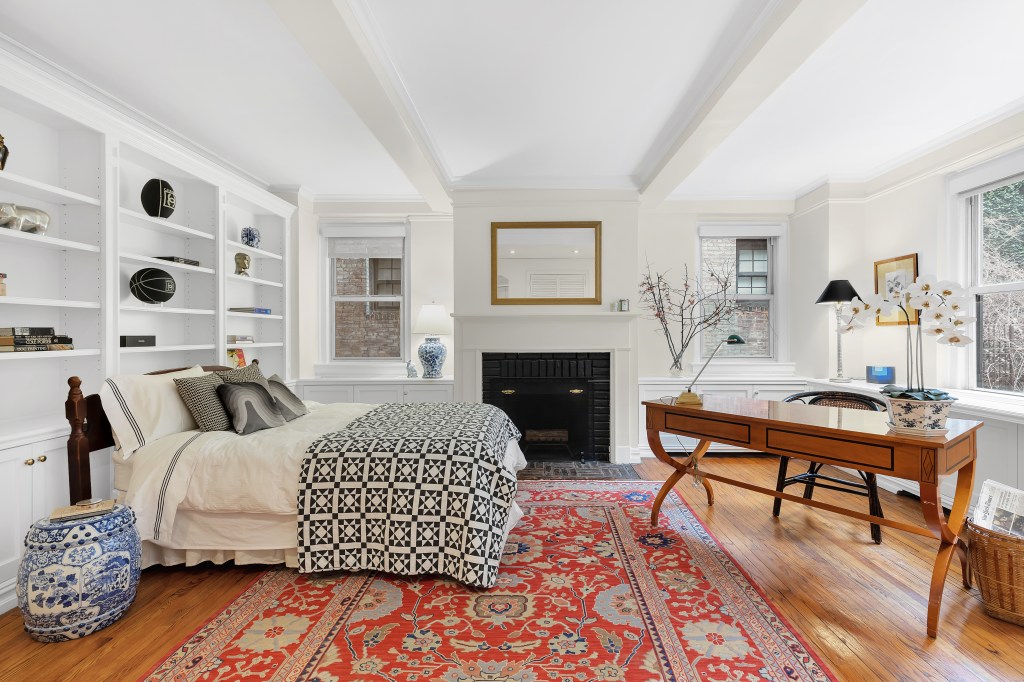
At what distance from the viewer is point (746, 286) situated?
204 inches

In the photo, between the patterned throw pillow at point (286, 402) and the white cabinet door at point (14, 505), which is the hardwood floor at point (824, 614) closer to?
the white cabinet door at point (14, 505)

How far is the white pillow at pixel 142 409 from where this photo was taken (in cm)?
246

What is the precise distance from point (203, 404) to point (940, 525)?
356 centimetres

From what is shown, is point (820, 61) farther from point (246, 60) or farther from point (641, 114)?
point (246, 60)

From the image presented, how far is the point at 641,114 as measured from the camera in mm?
3170

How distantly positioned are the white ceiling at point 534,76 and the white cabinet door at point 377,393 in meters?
1.97

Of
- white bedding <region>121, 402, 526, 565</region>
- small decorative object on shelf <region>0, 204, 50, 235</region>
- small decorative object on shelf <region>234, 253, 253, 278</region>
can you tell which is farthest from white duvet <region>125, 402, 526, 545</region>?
small decorative object on shelf <region>234, 253, 253, 278</region>

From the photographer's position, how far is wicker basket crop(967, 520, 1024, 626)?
6.49 feet

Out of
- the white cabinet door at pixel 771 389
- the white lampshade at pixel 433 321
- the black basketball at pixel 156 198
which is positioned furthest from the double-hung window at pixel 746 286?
the black basketball at pixel 156 198

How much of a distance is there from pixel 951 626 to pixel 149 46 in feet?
14.6

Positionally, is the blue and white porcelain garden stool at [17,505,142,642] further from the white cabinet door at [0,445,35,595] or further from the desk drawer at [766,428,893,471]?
the desk drawer at [766,428,893,471]

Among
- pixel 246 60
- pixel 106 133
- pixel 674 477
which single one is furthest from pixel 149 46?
pixel 674 477

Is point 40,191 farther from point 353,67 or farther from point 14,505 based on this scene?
point 353,67

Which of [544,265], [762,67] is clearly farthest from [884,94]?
[544,265]
